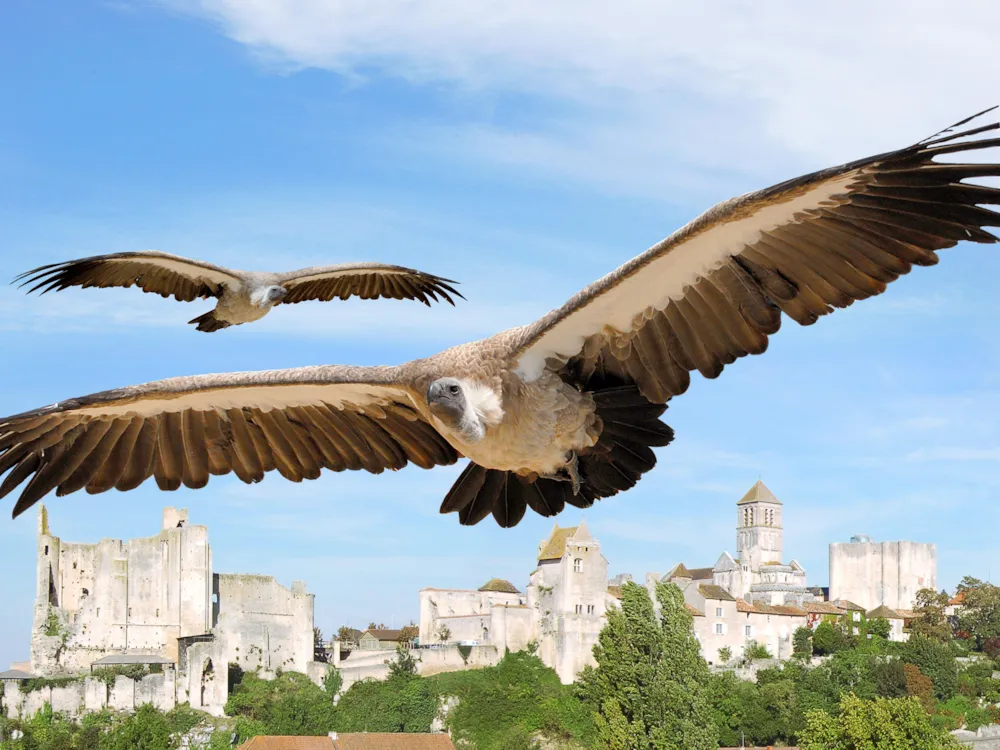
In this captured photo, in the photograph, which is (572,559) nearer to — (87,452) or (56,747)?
(56,747)

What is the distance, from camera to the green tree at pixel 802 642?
206 ft

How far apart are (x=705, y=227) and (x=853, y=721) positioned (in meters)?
38.7

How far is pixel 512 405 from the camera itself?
4.93 meters

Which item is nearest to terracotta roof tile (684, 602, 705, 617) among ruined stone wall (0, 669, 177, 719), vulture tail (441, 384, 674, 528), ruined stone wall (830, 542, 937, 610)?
ruined stone wall (830, 542, 937, 610)

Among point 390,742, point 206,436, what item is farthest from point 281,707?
point 206,436

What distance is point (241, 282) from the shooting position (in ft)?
30.3

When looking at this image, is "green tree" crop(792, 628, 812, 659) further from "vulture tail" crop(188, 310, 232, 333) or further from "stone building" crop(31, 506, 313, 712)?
"vulture tail" crop(188, 310, 232, 333)

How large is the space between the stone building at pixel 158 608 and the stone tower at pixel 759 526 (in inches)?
1386

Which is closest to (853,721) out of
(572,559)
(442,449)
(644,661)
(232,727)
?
(644,661)

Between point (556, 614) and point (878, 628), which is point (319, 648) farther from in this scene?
point (878, 628)

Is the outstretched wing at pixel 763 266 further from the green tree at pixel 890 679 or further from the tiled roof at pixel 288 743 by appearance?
the green tree at pixel 890 679

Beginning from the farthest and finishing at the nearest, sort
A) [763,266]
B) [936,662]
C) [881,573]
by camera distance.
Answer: [881,573], [936,662], [763,266]

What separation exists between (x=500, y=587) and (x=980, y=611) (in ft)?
82.4

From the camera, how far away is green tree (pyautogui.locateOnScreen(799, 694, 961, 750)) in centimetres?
3884
